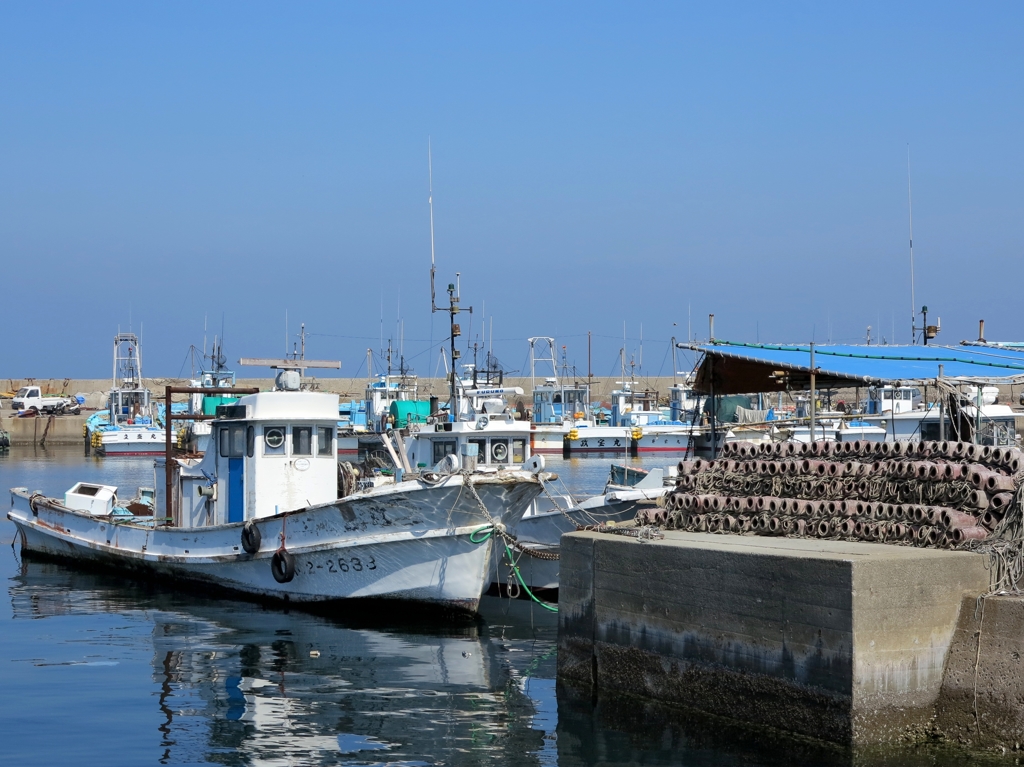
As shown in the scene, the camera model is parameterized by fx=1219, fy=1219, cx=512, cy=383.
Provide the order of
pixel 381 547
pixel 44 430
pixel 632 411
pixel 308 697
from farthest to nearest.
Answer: pixel 44 430, pixel 632 411, pixel 381 547, pixel 308 697

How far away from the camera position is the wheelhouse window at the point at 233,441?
18484 millimetres

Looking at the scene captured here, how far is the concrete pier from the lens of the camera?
8898 mm

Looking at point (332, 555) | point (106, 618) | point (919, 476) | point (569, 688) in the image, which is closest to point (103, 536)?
point (106, 618)

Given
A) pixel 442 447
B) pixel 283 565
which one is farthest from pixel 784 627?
pixel 442 447

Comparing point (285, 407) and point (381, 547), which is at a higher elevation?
point (285, 407)

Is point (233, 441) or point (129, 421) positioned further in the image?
point (129, 421)

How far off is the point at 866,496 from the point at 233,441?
10788 millimetres

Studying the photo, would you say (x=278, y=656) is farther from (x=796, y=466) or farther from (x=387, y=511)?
(x=796, y=466)

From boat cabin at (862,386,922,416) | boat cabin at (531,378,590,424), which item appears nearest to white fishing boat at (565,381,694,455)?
boat cabin at (531,378,590,424)

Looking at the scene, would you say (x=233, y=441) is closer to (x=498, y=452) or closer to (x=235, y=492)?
(x=235, y=492)

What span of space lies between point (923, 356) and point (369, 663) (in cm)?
888

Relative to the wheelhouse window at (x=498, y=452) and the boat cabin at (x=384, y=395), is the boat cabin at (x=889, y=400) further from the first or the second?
the wheelhouse window at (x=498, y=452)

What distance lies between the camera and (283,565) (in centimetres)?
1730

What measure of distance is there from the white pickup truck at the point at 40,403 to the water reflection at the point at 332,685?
198 ft
